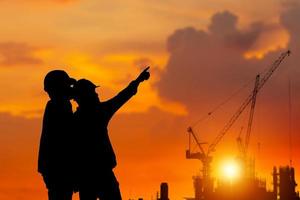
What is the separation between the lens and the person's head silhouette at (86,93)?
66.7ft

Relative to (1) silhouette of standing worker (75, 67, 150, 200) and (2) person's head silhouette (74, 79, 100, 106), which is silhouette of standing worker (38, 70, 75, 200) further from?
(2) person's head silhouette (74, 79, 100, 106)

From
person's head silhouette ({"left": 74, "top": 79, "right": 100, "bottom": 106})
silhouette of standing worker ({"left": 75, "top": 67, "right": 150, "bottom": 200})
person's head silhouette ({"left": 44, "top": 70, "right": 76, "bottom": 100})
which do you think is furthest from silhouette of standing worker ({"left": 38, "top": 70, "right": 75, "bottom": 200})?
person's head silhouette ({"left": 74, "top": 79, "right": 100, "bottom": 106})

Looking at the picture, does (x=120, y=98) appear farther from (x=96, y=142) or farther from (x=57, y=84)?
(x=57, y=84)

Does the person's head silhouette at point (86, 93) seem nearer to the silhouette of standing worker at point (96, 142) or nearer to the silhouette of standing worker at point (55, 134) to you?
the silhouette of standing worker at point (96, 142)

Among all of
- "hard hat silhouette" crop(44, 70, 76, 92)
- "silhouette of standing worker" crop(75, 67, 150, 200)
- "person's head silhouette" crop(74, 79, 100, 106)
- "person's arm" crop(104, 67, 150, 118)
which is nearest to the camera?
"hard hat silhouette" crop(44, 70, 76, 92)

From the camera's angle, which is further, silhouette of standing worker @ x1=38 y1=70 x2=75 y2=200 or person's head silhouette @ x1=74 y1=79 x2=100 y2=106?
person's head silhouette @ x1=74 y1=79 x2=100 y2=106

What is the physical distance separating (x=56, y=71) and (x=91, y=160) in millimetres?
1893

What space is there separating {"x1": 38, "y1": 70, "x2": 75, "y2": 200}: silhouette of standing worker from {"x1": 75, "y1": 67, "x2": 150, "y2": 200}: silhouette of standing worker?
1.98 feet

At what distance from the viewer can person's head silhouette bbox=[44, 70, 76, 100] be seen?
63.5 ft

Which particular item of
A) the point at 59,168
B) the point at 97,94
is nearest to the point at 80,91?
the point at 97,94

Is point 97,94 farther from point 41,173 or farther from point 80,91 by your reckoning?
point 41,173

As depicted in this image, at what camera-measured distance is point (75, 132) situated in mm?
20031

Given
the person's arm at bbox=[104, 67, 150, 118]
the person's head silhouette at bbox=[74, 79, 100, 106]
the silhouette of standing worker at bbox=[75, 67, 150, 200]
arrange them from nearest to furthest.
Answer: the silhouette of standing worker at bbox=[75, 67, 150, 200] < the person's arm at bbox=[104, 67, 150, 118] < the person's head silhouette at bbox=[74, 79, 100, 106]

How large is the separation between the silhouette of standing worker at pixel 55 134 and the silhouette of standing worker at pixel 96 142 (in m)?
0.60
